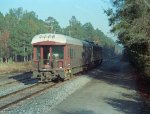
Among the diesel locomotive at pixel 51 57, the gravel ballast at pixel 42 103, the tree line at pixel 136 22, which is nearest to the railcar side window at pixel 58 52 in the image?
the diesel locomotive at pixel 51 57

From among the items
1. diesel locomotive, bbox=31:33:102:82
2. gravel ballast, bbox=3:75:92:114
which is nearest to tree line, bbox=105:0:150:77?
diesel locomotive, bbox=31:33:102:82

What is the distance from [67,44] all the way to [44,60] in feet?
6.17

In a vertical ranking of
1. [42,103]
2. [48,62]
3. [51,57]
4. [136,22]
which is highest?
[136,22]

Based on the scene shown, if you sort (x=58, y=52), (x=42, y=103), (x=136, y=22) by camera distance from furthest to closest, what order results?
(x=58, y=52), (x=136, y=22), (x=42, y=103)

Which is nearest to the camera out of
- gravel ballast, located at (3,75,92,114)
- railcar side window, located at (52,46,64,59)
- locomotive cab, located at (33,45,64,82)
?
gravel ballast, located at (3,75,92,114)

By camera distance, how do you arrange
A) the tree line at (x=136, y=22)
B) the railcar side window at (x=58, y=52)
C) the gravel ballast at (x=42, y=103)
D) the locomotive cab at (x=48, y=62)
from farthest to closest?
the railcar side window at (x=58, y=52), the locomotive cab at (x=48, y=62), the tree line at (x=136, y=22), the gravel ballast at (x=42, y=103)

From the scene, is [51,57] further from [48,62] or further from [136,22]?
[136,22]

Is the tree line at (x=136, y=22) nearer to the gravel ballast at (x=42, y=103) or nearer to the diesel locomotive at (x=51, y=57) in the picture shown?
the diesel locomotive at (x=51, y=57)

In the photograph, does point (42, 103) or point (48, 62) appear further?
point (48, 62)

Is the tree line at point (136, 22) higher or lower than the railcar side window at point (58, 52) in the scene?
higher

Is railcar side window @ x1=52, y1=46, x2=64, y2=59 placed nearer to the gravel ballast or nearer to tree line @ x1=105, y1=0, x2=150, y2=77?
tree line @ x1=105, y1=0, x2=150, y2=77

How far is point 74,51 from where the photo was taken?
31.9 m

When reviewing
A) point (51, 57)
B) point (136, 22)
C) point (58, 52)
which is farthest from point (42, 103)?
point (58, 52)

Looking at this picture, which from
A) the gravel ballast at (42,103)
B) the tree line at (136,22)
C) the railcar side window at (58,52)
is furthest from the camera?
the railcar side window at (58,52)
